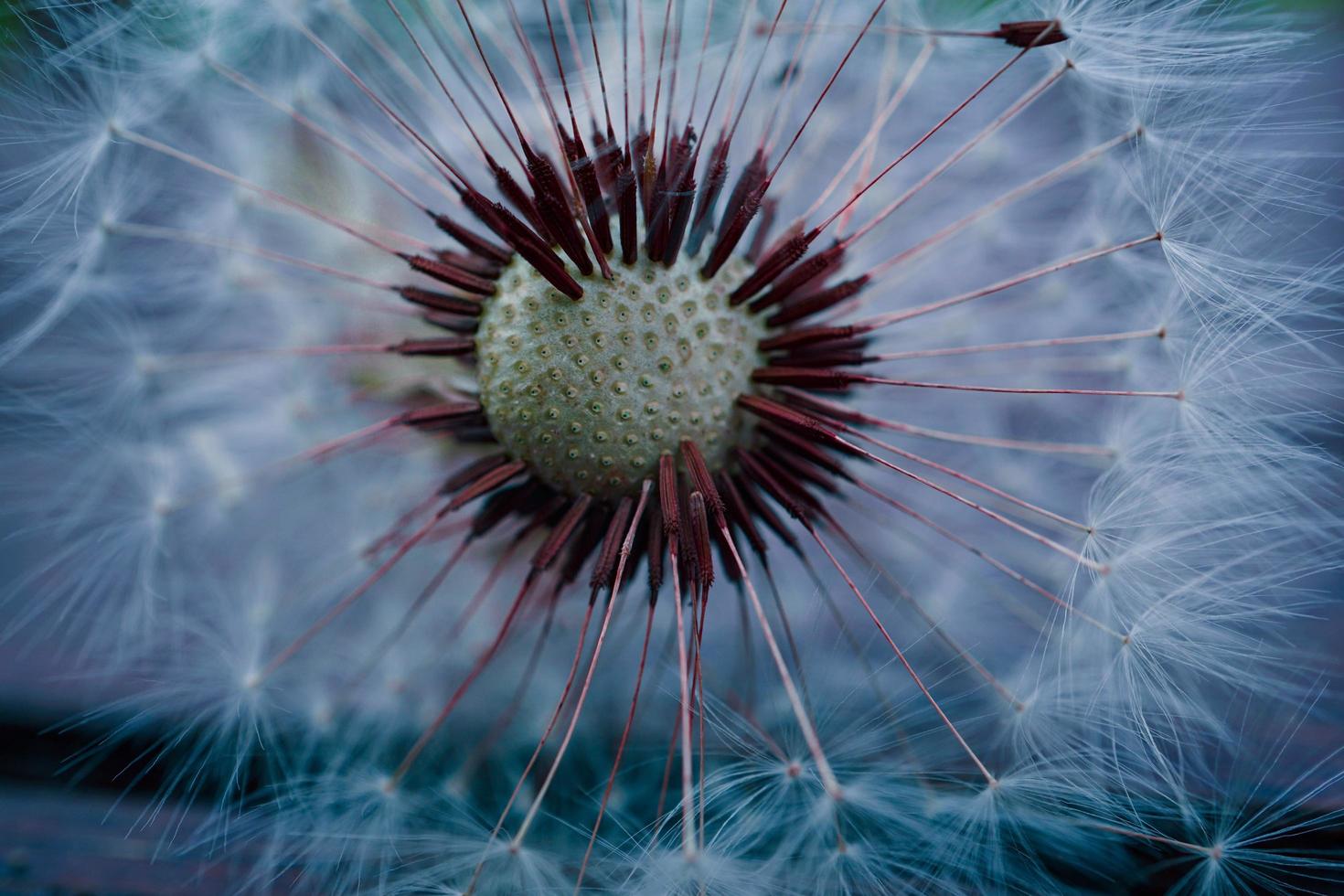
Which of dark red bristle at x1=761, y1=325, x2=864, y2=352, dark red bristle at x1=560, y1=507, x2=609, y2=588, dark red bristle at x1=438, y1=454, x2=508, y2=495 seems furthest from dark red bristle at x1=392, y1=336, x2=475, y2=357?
dark red bristle at x1=761, y1=325, x2=864, y2=352

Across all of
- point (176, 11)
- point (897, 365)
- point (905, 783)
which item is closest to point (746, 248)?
point (897, 365)

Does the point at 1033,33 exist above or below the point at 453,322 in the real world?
above

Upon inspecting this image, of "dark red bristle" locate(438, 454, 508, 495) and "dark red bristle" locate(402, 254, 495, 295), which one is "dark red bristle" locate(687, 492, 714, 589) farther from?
"dark red bristle" locate(402, 254, 495, 295)

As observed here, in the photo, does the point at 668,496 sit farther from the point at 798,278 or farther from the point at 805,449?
the point at 798,278

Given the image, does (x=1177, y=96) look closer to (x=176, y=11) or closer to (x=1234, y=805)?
(x=1234, y=805)

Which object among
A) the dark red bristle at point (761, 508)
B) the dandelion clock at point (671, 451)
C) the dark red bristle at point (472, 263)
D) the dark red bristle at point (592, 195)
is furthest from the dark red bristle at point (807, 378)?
the dark red bristle at point (472, 263)

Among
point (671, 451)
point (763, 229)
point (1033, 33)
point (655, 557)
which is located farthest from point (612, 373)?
point (1033, 33)

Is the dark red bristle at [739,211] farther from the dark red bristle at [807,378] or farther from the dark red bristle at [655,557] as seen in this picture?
the dark red bristle at [655,557]

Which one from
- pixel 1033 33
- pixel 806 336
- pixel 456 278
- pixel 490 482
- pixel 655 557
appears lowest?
pixel 655 557
